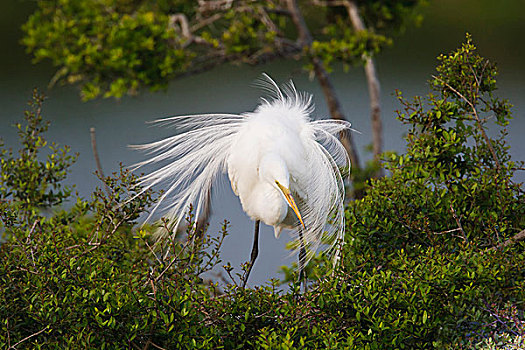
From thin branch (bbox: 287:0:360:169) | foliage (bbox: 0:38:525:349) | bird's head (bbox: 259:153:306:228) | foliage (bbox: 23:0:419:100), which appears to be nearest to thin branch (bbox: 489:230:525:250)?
foliage (bbox: 0:38:525:349)

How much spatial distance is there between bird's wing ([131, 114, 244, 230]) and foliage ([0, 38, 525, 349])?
0.41m

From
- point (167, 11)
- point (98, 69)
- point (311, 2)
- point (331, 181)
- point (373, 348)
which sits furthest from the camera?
point (311, 2)

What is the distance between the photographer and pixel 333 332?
4.49 ft

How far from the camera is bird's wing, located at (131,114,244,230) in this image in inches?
80.8

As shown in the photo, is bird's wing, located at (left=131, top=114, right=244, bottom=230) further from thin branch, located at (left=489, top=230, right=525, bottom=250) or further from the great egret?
thin branch, located at (left=489, top=230, right=525, bottom=250)

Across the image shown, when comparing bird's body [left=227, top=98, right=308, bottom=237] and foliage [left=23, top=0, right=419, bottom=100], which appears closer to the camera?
bird's body [left=227, top=98, right=308, bottom=237]

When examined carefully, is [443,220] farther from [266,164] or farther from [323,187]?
[266,164]

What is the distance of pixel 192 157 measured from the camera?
212cm

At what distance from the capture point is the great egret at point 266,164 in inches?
77.1

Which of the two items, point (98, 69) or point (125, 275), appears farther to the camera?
point (98, 69)

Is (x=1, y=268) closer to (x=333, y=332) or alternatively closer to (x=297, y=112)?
(x=333, y=332)

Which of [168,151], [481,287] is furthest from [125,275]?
[481,287]

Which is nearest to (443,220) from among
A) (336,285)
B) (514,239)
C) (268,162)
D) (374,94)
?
(514,239)

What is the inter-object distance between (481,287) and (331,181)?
73 cm
